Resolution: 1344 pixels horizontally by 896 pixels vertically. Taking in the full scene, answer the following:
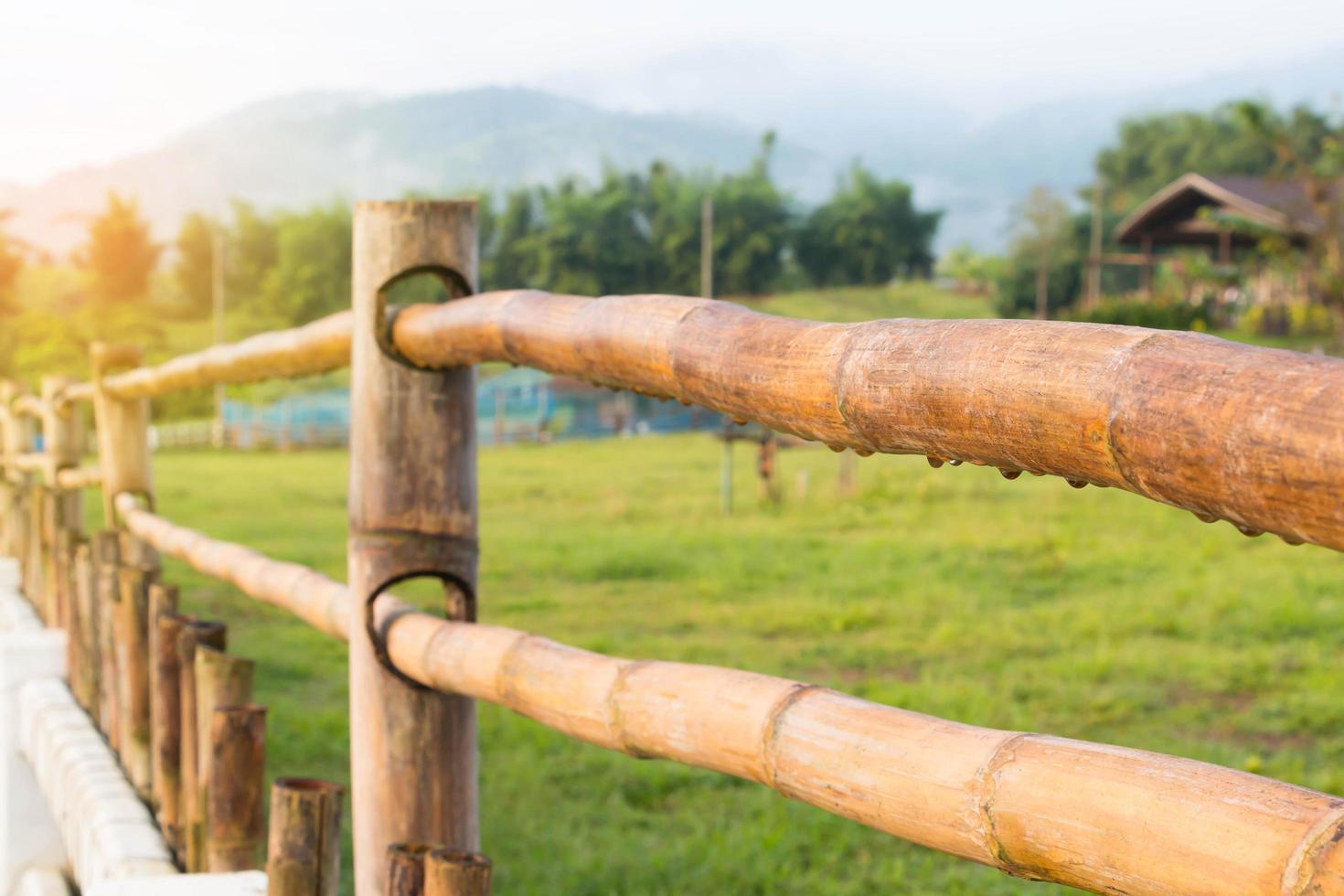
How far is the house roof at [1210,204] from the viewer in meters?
21.9

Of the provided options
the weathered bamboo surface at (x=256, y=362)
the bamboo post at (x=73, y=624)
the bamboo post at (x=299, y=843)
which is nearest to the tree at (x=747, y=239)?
the weathered bamboo surface at (x=256, y=362)

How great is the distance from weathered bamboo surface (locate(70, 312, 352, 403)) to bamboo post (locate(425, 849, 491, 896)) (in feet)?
2.52

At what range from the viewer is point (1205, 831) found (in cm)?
76

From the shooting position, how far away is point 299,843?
1.53 metres

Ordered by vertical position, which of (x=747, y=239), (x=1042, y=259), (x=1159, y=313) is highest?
(x=747, y=239)

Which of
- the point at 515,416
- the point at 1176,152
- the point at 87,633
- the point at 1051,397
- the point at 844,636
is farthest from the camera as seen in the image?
the point at 1176,152

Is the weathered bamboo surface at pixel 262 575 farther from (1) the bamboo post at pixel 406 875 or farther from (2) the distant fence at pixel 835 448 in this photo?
(1) the bamboo post at pixel 406 875

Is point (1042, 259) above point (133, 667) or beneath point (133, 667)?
above

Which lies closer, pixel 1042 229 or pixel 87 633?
pixel 87 633

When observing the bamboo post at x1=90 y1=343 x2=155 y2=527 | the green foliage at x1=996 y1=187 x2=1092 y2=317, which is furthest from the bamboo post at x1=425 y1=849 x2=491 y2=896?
the green foliage at x1=996 y1=187 x2=1092 y2=317

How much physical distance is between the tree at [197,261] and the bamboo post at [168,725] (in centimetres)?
4852

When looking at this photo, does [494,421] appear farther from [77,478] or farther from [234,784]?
[234,784]

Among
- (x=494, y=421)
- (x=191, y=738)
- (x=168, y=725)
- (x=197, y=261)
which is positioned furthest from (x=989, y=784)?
(x=197, y=261)

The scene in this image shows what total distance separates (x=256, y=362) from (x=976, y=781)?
1784mm
